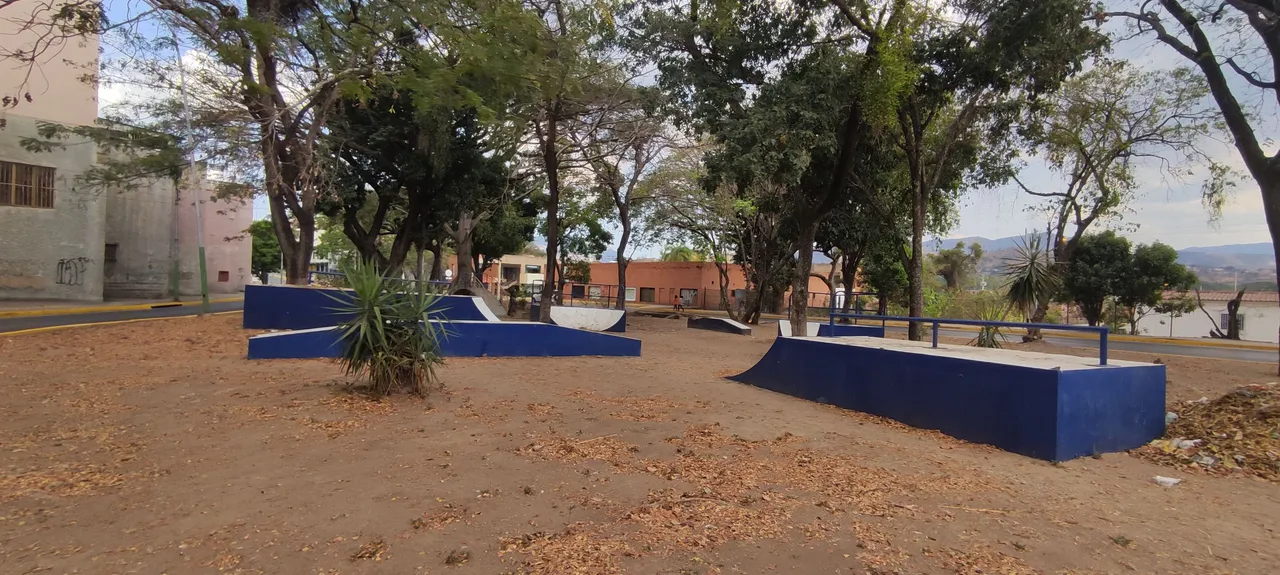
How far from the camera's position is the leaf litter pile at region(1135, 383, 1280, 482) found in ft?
18.8

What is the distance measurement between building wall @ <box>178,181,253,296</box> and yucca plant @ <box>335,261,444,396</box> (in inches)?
1050

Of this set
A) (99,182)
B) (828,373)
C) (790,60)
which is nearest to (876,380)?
(828,373)

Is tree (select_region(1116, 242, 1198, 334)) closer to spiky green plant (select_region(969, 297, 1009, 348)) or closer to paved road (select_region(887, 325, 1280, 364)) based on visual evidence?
paved road (select_region(887, 325, 1280, 364))

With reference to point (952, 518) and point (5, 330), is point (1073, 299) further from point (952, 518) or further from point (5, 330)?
point (5, 330)

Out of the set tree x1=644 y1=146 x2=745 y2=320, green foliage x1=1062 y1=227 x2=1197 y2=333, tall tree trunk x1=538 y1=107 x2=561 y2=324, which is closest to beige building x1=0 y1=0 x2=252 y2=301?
tall tree trunk x1=538 y1=107 x2=561 y2=324

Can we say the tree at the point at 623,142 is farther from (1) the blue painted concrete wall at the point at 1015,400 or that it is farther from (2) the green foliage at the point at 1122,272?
(2) the green foliage at the point at 1122,272

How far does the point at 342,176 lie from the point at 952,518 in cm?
1742

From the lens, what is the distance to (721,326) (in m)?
22.0

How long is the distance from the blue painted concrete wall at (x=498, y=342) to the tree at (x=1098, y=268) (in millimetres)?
24156

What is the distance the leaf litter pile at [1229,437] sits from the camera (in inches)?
225

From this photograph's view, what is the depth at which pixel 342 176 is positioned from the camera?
17891 millimetres

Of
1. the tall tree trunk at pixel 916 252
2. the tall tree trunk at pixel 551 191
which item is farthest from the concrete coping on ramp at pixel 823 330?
the tall tree trunk at pixel 551 191

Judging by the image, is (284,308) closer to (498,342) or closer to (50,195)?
(498,342)

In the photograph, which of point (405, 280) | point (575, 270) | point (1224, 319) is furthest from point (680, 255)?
point (405, 280)
